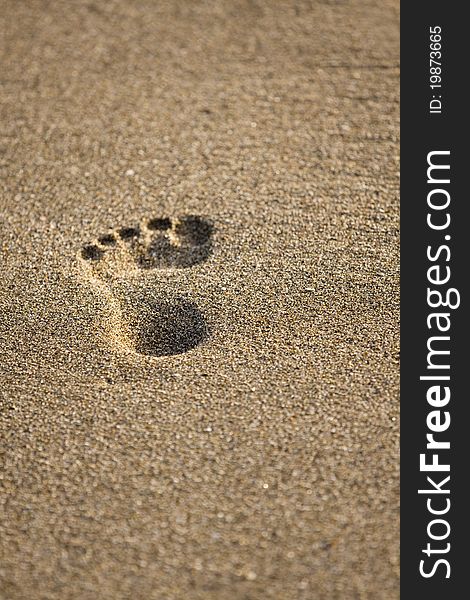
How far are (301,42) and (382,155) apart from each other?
592 mm

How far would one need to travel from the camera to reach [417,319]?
1.90 m

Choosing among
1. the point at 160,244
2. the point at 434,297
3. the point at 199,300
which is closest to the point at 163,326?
the point at 199,300

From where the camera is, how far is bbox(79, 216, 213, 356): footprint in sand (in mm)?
1849

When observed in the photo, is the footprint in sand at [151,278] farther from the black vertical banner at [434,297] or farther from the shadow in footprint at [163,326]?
the black vertical banner at [434,297]

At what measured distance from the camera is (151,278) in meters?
1.97

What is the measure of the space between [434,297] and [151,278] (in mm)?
611

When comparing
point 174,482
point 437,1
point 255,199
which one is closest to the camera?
point 174,482

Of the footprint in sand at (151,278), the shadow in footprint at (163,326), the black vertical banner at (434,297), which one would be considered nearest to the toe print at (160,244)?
the footprint in sand at (151,278)

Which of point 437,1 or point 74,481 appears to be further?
point 437,1

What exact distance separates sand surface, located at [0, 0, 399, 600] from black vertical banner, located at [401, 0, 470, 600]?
0.05 m

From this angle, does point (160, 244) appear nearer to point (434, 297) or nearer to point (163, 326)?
point (163, 326)

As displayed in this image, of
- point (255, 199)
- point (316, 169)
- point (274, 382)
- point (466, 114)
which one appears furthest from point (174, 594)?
point (466, 114)

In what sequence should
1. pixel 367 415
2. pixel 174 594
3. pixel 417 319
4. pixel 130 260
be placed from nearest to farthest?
pixel 174 594 < pixel 367 415 < pixel 417 319 < pixel 130 260

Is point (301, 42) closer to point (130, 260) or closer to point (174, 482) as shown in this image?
point (130, 260)
